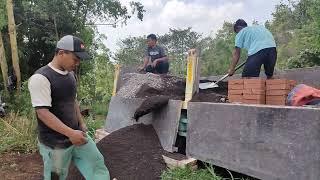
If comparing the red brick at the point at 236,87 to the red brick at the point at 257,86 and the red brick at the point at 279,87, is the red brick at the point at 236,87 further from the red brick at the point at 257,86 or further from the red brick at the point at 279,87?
the red brick at the point at 279,87

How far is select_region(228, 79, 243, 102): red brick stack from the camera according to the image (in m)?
4.56

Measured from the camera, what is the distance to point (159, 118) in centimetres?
522

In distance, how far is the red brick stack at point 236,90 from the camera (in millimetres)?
4559

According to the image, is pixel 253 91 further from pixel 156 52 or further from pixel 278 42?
pixel 278 42

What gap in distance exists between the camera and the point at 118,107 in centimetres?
641

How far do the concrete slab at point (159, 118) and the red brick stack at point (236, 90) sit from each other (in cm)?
67

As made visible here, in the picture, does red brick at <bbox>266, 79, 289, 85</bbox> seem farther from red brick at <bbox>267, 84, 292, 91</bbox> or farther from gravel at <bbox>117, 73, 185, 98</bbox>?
gravel at <bbox>117, 73, 185, 98</bbox>

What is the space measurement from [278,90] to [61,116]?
2.42 m

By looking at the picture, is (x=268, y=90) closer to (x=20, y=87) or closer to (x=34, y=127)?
(x=34, y=127)

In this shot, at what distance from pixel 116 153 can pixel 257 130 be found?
206 centimetres

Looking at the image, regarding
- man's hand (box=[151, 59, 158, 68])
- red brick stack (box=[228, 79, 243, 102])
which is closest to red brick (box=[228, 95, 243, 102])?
red brick stack (box=[228, 79, 243, 102])

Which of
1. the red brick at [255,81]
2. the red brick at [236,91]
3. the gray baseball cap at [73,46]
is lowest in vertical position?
the red brick at [236,91]

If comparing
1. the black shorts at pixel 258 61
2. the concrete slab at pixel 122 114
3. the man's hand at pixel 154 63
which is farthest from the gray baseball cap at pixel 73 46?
the man's hand at pixel 154 63

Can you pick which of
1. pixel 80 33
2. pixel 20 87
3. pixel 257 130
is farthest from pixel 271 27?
pixel 257 130
